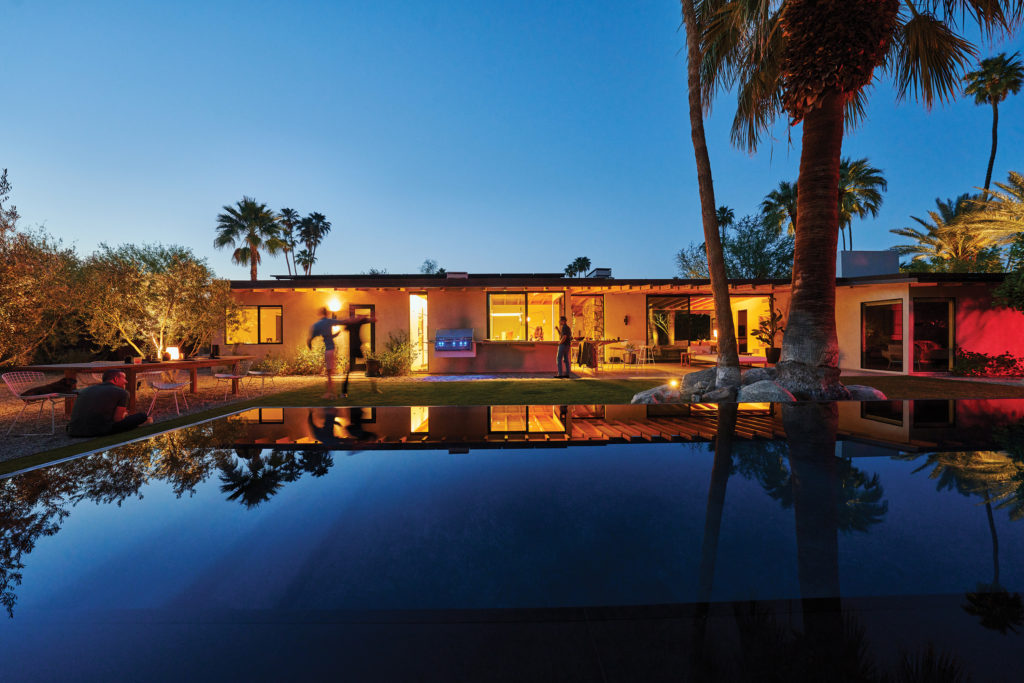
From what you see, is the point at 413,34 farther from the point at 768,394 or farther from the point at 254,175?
the point at 768,394

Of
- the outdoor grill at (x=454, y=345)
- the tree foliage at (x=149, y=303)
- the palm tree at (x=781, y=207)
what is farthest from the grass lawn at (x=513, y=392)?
the palm tree at (x=781, y=207)

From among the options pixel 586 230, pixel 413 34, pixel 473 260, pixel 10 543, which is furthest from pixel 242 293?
pixel 473 260

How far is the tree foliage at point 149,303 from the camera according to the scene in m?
9.22

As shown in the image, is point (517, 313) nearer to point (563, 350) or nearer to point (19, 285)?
point (563, 350)

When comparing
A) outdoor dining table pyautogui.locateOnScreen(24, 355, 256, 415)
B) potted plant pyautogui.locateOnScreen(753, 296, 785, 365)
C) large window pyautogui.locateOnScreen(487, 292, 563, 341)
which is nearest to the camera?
outdoor dining table pyautogui.locateOnScreen(24, 355, 256, 415)

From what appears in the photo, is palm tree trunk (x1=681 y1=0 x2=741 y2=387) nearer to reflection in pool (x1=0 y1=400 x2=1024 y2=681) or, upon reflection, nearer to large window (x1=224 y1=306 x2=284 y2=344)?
reflection in pool (x1=0 y1=400 x2=1024 y2=681)

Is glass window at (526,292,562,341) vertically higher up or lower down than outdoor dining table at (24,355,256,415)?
higher up

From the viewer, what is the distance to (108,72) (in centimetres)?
2144

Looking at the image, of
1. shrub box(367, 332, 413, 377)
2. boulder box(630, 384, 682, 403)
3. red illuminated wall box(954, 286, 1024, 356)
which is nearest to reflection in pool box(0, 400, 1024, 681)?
boulder box(630, 384, 682, 403)

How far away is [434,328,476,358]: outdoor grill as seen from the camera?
13.4m

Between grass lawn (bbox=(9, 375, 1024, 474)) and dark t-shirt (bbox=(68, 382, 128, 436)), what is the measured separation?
54cm

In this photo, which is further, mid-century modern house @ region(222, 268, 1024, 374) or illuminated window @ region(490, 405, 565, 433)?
mid-century modern house @ region(222, 268, 1024, 374)

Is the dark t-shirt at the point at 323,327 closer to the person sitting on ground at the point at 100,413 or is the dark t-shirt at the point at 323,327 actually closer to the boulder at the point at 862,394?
the person sitting on ground at the point at 100,413

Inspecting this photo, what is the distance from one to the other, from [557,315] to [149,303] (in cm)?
1181
